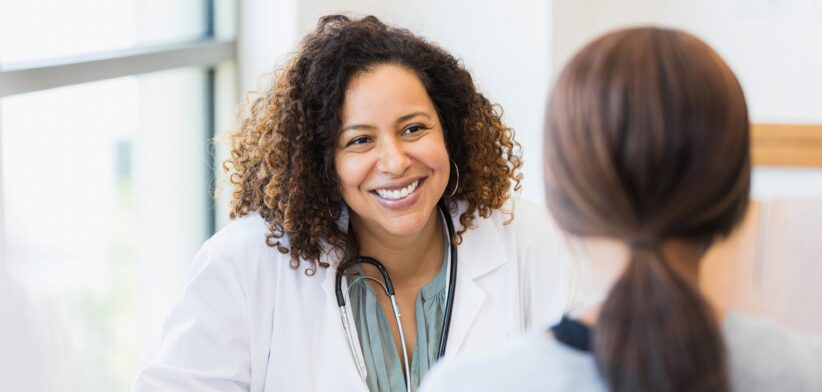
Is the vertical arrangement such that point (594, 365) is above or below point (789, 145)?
above

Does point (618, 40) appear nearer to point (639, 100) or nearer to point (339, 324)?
point (639, 100)

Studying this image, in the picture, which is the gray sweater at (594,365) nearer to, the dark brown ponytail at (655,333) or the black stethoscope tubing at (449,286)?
the dark brown ponytail at (655,333)

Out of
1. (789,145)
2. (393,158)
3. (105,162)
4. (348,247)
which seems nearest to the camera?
(393,158)

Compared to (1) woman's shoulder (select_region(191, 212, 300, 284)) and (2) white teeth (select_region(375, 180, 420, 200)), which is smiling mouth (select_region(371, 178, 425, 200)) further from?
(1) woman's shoulder (select_region(191, 212, 300, 284))

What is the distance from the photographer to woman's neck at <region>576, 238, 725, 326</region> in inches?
36.8

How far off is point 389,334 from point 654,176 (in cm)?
96

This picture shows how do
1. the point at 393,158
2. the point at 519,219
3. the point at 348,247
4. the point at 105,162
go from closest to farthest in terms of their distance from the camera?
the point at 393,158 → the point at 348,247 → the point at 519,219 → the point at 105,162

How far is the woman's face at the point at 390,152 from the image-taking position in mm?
1724

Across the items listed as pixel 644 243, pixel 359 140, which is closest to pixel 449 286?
pixel 359 140

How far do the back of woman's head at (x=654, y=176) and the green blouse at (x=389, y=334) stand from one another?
86cm

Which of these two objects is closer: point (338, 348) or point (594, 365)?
point (594, 365)

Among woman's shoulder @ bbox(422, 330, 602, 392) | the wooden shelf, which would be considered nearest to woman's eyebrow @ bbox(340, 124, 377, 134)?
woman's shoulder @ bbox(422, 330, 602, 392)

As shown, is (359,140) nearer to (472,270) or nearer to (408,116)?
(408,116)

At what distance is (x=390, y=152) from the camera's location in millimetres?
1712
